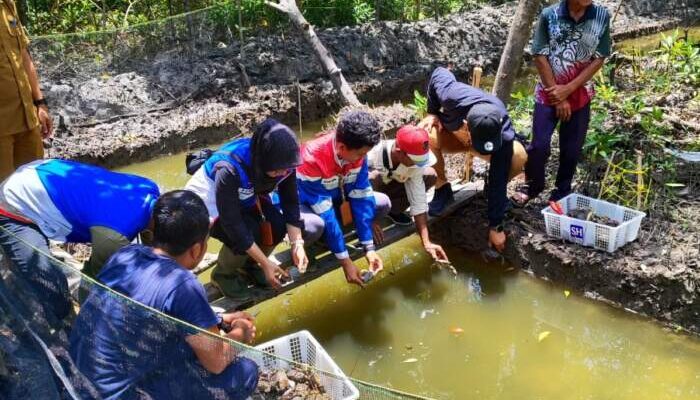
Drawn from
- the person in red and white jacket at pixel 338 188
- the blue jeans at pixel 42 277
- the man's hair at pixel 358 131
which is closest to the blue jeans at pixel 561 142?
the person in red and white jacket at pixel 338 188

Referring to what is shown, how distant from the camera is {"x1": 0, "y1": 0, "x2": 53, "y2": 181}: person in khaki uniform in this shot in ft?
12.7

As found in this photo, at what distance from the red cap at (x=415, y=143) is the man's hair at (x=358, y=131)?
0.40 m

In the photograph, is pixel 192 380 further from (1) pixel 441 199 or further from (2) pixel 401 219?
(1) pixel 441 199

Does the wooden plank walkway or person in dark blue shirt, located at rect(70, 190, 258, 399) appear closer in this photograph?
person in dark blue shirt, located at rect(70, 190, 258, 399)

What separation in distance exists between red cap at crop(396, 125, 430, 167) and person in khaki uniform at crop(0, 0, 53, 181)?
7.61 ft

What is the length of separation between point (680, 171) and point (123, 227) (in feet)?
12.7

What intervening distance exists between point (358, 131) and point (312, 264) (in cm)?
99

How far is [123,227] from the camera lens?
2.77 metres

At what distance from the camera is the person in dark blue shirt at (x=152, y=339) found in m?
2.04

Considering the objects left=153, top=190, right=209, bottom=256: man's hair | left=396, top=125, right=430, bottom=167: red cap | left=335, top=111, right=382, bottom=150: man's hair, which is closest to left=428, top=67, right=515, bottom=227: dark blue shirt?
left=396, top=125, right=430, bottom=167: red cap

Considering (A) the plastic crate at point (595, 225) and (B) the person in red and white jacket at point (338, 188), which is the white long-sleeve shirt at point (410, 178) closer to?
(B) the person in red and white jacket at point (338, 188)

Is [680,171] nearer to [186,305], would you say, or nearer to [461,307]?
[461,307]

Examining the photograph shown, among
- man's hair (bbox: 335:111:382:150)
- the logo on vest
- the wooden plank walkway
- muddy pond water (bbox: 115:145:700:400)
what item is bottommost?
muddy pond water (bbox: 115:145:700:400)

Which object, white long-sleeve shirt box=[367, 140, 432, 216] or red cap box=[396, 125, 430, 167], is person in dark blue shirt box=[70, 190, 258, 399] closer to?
red cap box=[396, 125, 430, 167]
